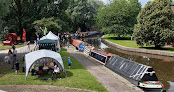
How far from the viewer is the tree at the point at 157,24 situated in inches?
1393

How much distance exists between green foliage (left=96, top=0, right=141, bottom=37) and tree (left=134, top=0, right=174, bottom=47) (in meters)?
20.9

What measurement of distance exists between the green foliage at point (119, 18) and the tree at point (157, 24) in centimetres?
2086

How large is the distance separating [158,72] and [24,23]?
40.5m

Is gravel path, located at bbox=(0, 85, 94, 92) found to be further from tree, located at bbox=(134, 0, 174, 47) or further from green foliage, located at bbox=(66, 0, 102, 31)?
green foliage, located at bbox=(66, 0, 102, 31)

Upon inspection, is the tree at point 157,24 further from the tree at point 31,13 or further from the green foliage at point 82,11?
the green foliage at point 82,11

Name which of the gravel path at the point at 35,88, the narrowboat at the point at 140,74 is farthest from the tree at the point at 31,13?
the gravel path at the point at 35,88

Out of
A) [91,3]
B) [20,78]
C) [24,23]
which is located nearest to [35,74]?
[20,78]

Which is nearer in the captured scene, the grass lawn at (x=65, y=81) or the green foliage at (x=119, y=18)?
the grass lawn at (x=65, y=81)

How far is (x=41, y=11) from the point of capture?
53.0 m

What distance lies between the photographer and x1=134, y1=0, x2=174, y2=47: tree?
3538cm

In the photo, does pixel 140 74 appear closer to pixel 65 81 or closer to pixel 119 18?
pixel 65 81

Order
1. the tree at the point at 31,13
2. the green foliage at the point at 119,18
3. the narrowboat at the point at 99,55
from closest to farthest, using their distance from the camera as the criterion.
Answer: the narrowboat at the point at 99,55 < the tree at the point at 31,13 < the green foliage at the point at 119,18

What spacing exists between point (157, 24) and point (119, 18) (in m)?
25.2

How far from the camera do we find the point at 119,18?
6050 cm
